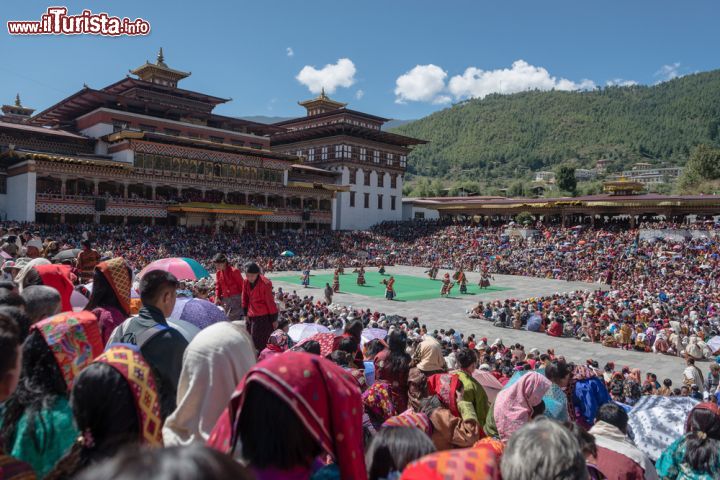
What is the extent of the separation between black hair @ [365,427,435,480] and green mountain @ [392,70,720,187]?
127m

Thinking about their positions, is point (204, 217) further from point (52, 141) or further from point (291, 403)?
point (291, 403)

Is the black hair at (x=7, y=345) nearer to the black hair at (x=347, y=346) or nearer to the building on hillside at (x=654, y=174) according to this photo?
the black hair at (x=347, y=346)

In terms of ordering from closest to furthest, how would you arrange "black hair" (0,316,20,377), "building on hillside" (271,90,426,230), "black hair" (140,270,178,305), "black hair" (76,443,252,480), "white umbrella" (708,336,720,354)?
"black hair" (76,443,252,480) < "black hair" (0,316,20,377) < "black hair" (140,270,178,305) < "white umbrella" (708,336,720,354) < "building on hillside" (271,90,426,230)

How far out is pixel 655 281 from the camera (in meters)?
27.0

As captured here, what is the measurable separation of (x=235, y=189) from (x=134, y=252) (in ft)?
49.7

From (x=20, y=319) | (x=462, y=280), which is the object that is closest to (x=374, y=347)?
(x=20, y=319)

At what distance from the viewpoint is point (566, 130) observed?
476ft

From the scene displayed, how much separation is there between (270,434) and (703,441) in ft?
11.0

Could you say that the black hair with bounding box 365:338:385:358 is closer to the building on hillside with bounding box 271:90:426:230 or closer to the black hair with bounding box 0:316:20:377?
the black hair with bounding box 0:316:20:377

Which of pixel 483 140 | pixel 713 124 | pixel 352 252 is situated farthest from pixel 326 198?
pixel 713 124

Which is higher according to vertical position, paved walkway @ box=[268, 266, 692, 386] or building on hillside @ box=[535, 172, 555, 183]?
building on hillside @ box=[535, 172, 555, 183]

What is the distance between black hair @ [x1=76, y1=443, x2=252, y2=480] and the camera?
41.8 inches

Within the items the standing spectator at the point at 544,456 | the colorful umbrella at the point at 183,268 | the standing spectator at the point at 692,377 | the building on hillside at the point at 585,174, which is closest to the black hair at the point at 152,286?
the standing spectator at the point at 544,456

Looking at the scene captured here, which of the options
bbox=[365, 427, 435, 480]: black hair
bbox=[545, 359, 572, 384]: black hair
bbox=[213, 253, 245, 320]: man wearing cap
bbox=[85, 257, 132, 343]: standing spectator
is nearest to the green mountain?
bbox=[213, 253, 245, 320]: man wearing cap
